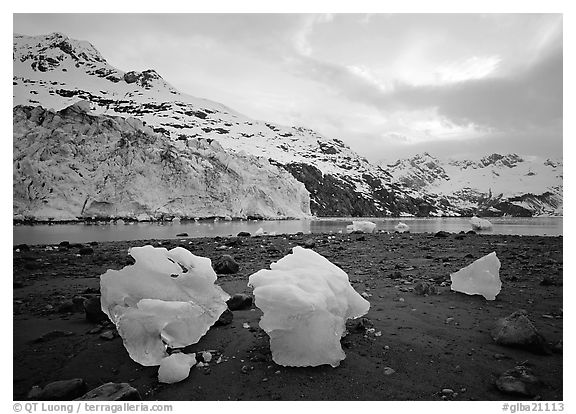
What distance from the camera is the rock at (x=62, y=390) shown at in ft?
5.72

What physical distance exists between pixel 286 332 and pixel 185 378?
58cm

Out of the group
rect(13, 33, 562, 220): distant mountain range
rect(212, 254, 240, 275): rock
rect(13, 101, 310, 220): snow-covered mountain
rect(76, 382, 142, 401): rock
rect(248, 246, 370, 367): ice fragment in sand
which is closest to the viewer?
rect(76, 382, 142, 401): rock

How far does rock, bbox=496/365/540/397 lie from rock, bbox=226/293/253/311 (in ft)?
6.27

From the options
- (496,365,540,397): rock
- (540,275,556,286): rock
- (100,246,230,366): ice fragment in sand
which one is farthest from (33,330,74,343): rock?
(540,275,556,286): rock

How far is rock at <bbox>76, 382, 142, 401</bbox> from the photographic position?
5.56ft

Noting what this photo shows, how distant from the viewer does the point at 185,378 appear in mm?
1857

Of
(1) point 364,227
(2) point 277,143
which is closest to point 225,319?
(1) point 364,227

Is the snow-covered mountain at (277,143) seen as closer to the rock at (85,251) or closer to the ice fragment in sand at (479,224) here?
the rock at (85,251)

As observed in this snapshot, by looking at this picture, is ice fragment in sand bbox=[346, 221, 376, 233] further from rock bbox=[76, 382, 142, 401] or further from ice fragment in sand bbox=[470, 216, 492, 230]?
rock bbox=[76, 382, 142, 401]

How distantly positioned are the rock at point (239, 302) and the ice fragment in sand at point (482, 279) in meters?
2.04

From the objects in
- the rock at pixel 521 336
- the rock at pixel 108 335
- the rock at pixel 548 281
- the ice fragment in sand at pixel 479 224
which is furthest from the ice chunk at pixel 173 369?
the ice fragment in sand at pixel 479 224

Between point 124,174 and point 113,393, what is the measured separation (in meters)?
20.0
